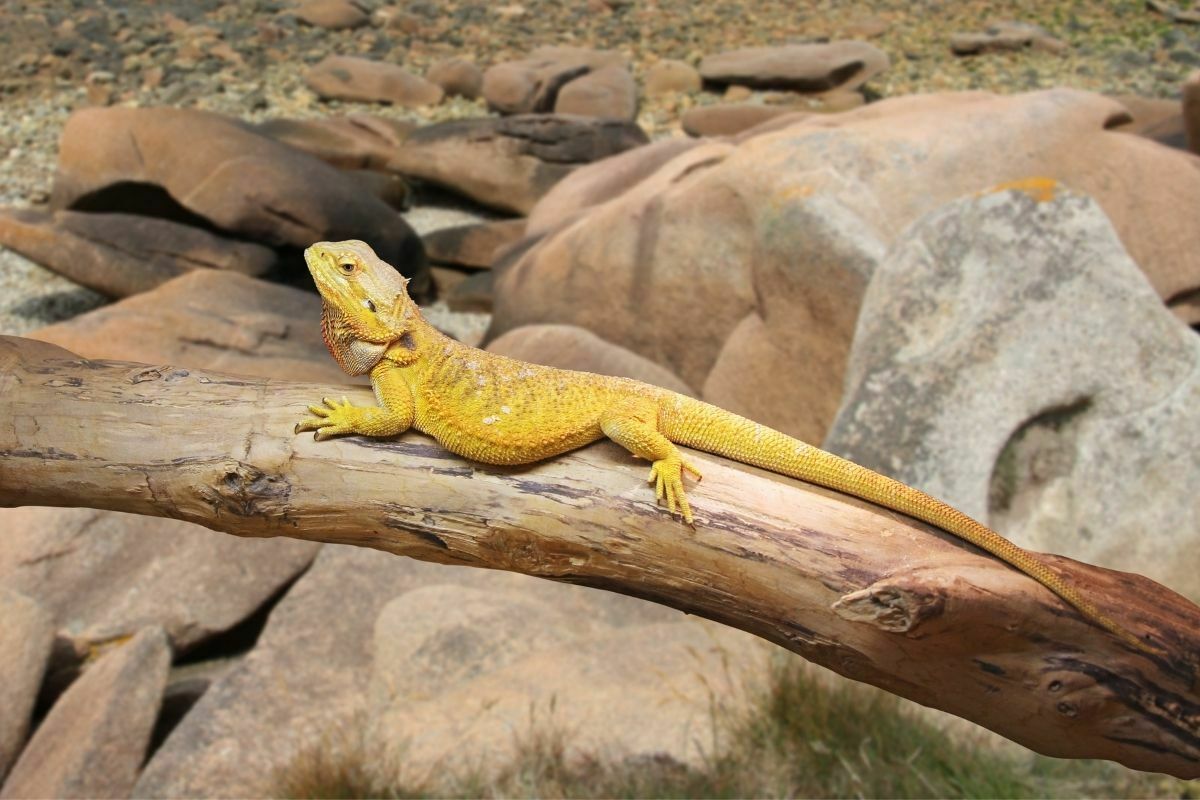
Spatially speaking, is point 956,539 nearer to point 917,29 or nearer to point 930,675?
point 930,675

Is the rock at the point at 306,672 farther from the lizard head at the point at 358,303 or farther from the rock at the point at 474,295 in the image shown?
the rock at the point at 474,295

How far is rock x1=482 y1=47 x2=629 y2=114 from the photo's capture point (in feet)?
34.9

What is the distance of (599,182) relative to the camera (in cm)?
988

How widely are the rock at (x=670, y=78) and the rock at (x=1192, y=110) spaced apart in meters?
4.52

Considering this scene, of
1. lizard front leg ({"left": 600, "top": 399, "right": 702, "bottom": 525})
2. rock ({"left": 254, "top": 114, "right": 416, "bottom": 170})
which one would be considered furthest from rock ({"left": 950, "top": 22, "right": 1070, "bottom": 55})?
lizard front leg ({"left": 600, "top": 399, "right": 702, "bottom": 525})

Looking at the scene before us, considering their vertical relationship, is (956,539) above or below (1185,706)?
above

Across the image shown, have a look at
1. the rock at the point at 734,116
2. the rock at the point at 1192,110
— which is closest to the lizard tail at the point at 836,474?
the rock at the point at 1192,110

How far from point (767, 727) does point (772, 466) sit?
2124mm

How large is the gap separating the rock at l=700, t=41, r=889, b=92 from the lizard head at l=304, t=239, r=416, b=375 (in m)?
7.72

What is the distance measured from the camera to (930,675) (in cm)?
269

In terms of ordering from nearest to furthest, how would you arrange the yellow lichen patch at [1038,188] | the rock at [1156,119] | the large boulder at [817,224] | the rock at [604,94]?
the yellow lichen patch at [1038,188] < the large boulder at [817,224] < the rock at [1156,119] < the rock at [604,94]

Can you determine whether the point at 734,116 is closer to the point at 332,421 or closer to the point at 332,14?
the point at 332,14

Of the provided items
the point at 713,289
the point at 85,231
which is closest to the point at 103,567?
the point at 85,231

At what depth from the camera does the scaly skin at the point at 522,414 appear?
2.72m
